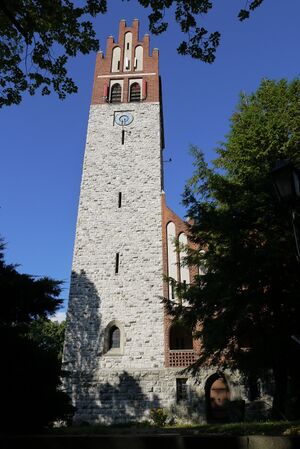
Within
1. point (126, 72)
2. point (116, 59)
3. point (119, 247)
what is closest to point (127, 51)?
point (116, 59)

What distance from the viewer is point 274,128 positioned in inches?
575

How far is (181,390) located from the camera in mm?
15609

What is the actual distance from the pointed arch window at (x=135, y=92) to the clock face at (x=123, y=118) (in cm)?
145

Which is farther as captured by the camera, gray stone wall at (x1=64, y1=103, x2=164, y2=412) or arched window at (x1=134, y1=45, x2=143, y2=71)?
arched window at (x1=134, y1=45, x2=143, y2=71)

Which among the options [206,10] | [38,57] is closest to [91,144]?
[38,57]

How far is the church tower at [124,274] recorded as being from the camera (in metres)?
15.5

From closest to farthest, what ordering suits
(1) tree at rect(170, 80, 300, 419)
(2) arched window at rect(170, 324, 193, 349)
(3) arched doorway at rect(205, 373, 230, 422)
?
(1) tree at rect(170, 80, 300, 419) < (3) arched doorway at rect(205, 373, 230, 422) < (2) arched window at rect(170, 324, 193, 349)

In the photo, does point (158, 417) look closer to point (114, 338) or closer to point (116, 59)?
point (114, 338)

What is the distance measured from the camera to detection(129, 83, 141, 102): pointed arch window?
24.2m

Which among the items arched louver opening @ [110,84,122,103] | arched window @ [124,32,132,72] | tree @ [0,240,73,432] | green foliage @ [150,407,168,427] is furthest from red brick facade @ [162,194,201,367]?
arched window @ [124,32,132,72]

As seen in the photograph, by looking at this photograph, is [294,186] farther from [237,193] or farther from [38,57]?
[237,193]

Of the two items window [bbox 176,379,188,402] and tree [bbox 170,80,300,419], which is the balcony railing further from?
tree [bbox 170,80,300,419]

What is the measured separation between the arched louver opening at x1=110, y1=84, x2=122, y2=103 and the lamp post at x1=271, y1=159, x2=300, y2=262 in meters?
21.2

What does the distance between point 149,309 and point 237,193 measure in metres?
7.80
